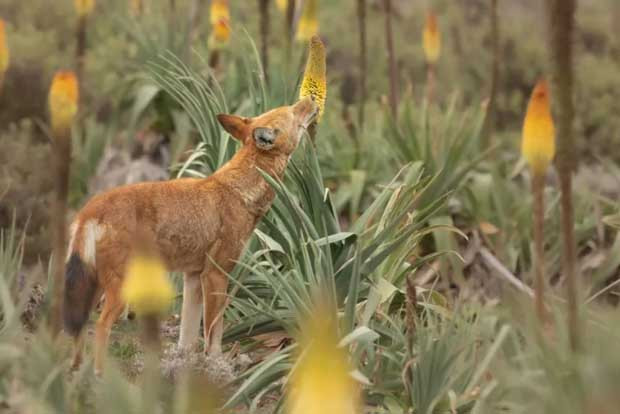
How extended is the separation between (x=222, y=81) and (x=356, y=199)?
211 cm

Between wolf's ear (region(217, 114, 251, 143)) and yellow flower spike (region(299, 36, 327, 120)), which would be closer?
wolf's ear (region(217, 114, 251, 143))

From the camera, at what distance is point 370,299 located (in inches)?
267

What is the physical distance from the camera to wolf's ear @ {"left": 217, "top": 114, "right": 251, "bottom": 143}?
6.79 m

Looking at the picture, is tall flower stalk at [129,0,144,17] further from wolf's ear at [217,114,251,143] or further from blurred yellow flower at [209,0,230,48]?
wolf's ear at [217,114,251,143]

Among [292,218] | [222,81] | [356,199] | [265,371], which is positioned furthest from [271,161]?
[222,81]

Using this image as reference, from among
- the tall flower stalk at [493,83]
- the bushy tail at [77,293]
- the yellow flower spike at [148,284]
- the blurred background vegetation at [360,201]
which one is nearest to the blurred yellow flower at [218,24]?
the blurred background vegetation at [360,201]

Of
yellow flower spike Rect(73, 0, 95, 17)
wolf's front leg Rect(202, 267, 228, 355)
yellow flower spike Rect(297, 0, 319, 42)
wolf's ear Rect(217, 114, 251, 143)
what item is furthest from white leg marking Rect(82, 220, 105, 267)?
yellow flower spike Rect(297, 0, 319, 42)

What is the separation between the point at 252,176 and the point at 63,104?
1.68m

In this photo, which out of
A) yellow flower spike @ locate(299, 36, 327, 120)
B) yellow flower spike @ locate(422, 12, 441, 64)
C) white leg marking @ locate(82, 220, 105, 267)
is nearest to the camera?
white leg marking @ locate(82, 220, 105, 267)

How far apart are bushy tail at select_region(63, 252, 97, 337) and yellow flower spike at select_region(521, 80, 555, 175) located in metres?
1.91

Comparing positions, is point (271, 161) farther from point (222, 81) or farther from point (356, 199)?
point (222, 81)

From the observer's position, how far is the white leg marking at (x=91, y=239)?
606cm

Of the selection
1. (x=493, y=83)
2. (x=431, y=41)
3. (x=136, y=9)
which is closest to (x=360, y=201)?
(x=493, y=83)

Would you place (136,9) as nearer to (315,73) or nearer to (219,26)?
(219,26)
